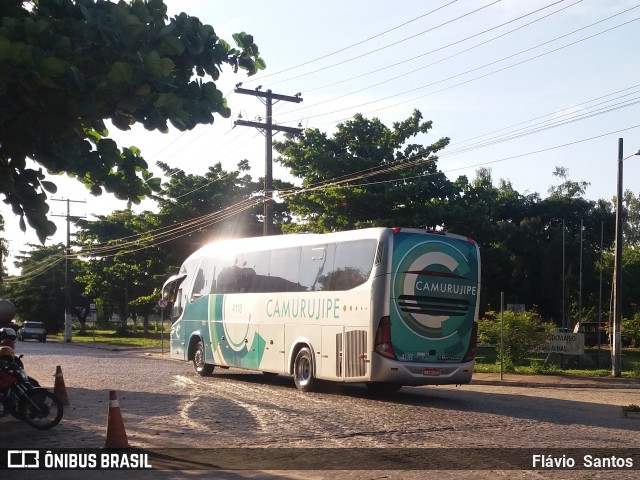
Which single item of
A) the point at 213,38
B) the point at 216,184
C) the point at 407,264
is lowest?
the point at 407,264

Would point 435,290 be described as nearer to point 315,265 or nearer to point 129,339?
point 315,265

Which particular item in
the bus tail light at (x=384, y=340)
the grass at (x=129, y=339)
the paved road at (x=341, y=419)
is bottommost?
the grass at (x=129, y=339)

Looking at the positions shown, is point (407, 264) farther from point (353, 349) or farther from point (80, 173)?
point (80, 173)

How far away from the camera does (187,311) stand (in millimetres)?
25500

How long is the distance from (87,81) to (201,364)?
18145 millimetres

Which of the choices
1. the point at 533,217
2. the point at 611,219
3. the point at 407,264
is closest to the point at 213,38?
the point at 407,264

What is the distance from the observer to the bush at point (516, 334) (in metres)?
26.1

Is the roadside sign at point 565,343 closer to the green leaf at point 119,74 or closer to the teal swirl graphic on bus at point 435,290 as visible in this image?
the teal swirl graphic on bus at point 435,290

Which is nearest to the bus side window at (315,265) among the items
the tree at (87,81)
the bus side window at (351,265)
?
the bus side window at (351,265)

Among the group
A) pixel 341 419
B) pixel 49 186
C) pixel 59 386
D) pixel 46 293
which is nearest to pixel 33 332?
pixel 46 293

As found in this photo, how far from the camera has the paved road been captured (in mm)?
10828

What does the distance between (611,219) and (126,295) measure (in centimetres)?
4193

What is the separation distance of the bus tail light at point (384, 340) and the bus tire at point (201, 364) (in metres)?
8.90

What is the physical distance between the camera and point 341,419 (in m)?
13.4
